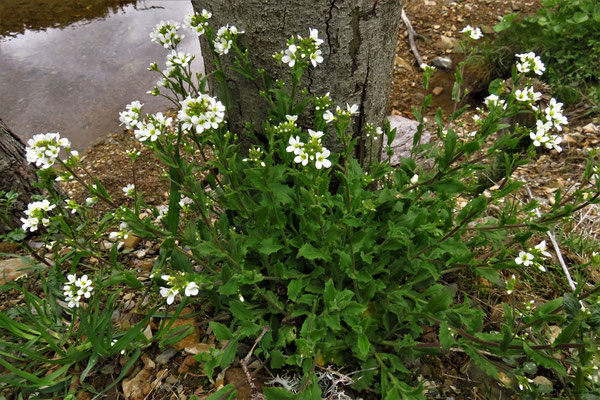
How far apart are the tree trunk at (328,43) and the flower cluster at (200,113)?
0.61 meters

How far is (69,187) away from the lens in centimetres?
374

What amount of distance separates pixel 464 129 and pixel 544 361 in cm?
300

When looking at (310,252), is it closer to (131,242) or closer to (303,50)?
(303,50)

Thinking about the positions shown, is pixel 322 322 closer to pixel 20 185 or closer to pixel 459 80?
pixel 459 80

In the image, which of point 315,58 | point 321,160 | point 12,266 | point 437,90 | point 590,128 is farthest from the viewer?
point 437,90

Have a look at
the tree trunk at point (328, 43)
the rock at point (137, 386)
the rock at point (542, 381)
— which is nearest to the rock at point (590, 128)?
the tree trunk at point (328, 43)

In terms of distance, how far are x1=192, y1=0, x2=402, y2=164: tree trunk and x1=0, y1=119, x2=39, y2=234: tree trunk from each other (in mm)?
1519

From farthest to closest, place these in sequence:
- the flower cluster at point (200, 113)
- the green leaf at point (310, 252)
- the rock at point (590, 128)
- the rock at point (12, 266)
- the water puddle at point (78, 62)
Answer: the water puddle at point (78, 62) < the rock at point (590, 128) < the rock at point (12, 266) < the green leaf at point (310, 252) < the flower cluster at point (200, 113)

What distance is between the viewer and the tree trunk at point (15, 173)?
9.19 ft

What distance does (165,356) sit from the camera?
224cm

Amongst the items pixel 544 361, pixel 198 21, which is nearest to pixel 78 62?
pixel 198 21

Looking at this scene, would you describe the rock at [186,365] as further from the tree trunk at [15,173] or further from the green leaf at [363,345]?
the tree trunk at [15,173]

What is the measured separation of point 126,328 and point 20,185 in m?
1.37

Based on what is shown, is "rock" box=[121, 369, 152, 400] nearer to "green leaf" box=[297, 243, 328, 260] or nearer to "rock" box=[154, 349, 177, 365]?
"rock" box=[154, 349, 177, 365]
